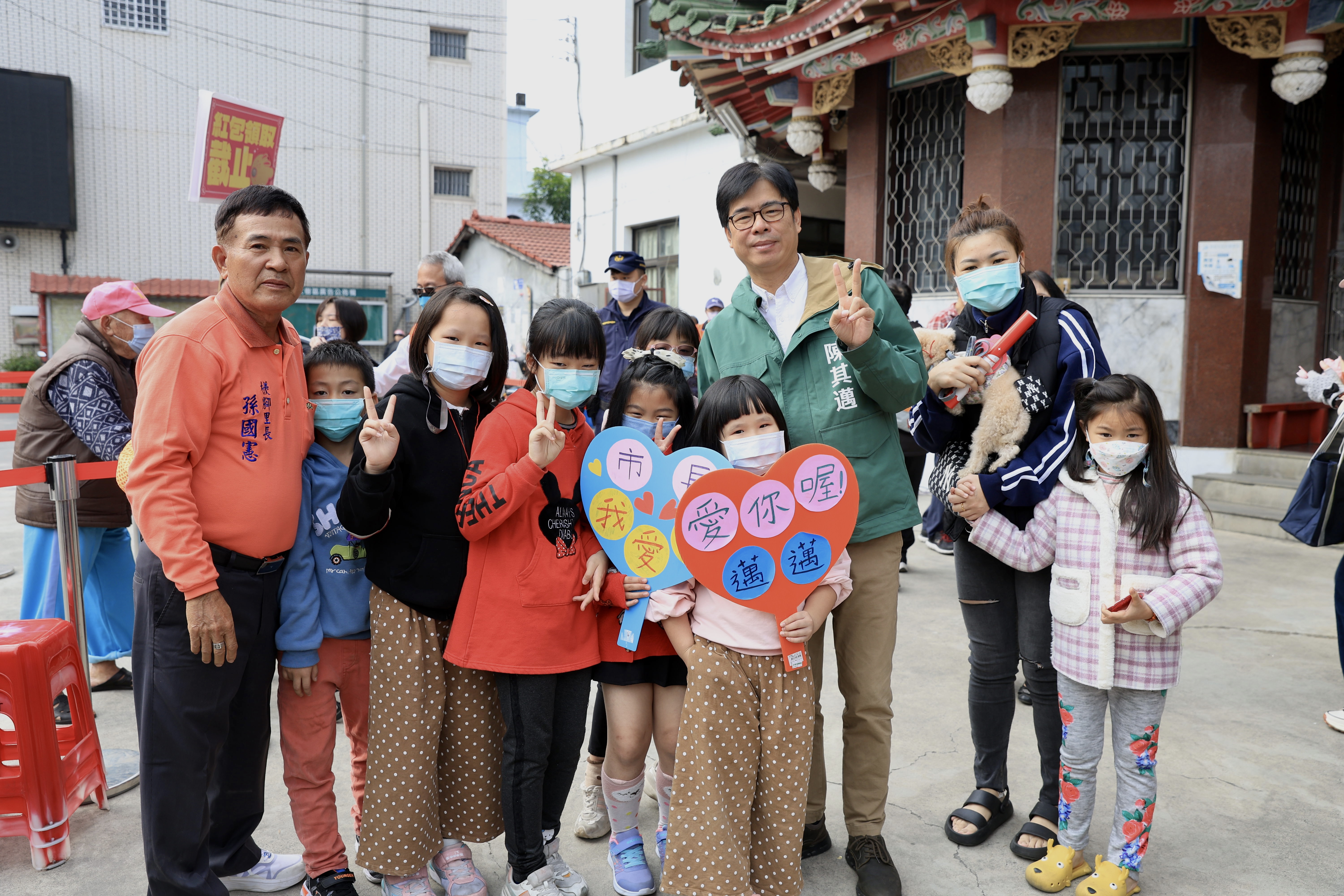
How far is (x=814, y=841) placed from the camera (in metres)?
2.54

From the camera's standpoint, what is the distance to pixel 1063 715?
7.80 feet

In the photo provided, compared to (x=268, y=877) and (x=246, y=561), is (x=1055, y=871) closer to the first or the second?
(x=268, y=877)

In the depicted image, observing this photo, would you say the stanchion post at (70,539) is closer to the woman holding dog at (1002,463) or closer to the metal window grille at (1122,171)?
the woman holding dog at (1002,463)

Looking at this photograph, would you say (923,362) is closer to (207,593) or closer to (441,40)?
(207,593)

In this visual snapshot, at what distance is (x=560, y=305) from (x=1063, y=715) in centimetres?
173

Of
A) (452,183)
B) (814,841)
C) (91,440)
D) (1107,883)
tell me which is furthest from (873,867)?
(452,183)

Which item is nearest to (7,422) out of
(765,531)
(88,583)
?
(88,583)

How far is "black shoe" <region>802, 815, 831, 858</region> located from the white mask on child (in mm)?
1262

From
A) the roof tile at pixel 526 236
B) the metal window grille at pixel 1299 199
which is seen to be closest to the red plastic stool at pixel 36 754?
the metal window grille at pixel 1299 199

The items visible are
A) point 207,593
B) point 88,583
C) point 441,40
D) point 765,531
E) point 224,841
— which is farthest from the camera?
point 441,40

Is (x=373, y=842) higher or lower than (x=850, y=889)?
higher

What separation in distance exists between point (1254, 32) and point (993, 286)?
197 inches

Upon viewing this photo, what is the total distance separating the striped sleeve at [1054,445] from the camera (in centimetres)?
Answer: 240

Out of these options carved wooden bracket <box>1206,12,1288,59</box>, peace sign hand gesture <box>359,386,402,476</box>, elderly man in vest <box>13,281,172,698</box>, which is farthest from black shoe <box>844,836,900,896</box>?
carved wooden bracket <box>1206,12,1288,59</box>
